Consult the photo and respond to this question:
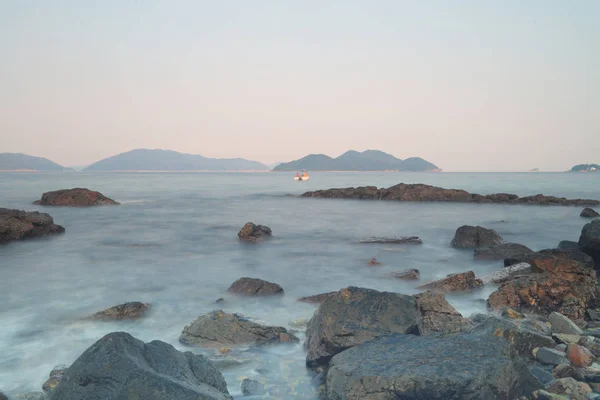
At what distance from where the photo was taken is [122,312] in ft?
27.5

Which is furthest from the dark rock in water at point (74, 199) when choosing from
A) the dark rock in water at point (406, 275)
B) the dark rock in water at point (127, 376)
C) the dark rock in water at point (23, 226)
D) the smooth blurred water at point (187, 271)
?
the dark rock in water at point (127, 376)

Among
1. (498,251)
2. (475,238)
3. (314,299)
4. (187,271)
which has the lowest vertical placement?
(187,271)

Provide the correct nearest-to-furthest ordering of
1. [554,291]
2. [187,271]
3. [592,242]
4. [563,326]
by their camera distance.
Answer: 1. [563,326]
2. [554,291]
3. [592,242]
4. [187,271]

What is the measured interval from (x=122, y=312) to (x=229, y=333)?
251cm

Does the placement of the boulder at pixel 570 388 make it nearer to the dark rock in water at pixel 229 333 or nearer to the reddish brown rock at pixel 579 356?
the reddish brown rock at pixel 579 356

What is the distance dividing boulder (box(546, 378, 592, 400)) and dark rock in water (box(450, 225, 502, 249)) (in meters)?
11.0

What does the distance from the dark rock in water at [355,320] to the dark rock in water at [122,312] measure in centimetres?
366

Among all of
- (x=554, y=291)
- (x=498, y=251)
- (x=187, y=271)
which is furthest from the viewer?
(x=498, y=251)

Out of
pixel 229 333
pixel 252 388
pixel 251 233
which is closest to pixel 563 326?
pixel 252 388

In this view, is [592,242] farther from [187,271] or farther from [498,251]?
[187,271]

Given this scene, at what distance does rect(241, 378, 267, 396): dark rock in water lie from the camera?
5488 millimetres

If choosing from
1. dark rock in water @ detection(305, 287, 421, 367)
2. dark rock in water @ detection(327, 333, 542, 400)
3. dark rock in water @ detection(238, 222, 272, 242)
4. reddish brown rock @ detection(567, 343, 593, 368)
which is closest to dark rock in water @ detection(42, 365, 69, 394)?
dark rock in water @ detection(305, 287, 421, 367)

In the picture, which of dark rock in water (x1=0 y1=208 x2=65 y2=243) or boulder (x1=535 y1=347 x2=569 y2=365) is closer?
boulder (x1=535 y1=347 x2=569 y2=365)

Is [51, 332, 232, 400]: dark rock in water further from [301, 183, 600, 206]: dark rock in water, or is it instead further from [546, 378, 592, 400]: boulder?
[301, 183, 600, 206]: dark rock in water
